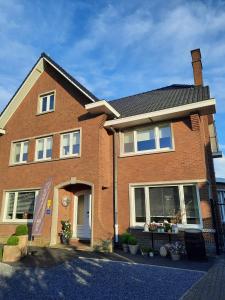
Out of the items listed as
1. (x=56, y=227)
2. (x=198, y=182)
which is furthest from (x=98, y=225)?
(x=198, y=182)

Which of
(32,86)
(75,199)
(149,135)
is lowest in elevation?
(75,199)

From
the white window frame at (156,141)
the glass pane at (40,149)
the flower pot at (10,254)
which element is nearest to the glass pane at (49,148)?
the glass pane at (40,149)

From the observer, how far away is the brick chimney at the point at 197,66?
590 inches

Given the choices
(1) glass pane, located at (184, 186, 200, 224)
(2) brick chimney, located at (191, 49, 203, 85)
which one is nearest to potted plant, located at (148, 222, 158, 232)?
(1) glass pane, located at (184, 186, 200, 224)

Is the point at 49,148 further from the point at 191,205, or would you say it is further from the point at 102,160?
the point at 191,205

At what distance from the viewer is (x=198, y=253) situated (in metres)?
8.63

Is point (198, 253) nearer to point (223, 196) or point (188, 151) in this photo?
point (188, 151)

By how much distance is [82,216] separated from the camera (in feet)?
41.8

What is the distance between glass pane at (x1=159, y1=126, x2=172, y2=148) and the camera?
450 inches

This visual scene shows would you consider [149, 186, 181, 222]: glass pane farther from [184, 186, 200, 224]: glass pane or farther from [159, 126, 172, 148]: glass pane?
[159, 126, 172, 148]: glass pane

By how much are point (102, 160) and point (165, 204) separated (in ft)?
12.0

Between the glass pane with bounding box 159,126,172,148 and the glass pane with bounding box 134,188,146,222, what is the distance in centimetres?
239

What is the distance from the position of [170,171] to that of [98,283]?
6.01 m

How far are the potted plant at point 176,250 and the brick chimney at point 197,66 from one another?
10021mm
